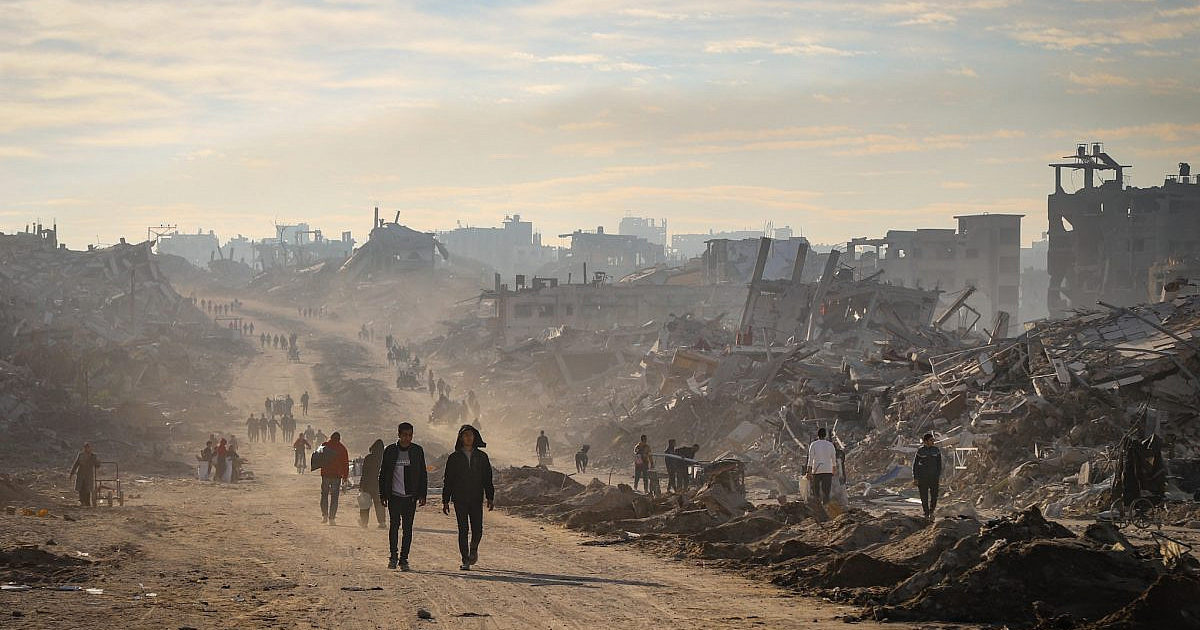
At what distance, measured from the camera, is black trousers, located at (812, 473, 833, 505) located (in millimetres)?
17391

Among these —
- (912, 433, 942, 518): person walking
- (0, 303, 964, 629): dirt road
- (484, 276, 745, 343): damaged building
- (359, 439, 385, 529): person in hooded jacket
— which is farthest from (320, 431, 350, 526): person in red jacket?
(484, 276, 745, 343): damaged building

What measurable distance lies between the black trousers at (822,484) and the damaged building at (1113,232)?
2716 inches

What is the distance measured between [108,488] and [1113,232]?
77.7 m

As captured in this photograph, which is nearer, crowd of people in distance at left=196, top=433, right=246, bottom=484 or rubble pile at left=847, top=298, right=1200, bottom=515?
rubble pile at left=847, top=298, right=1200, bottom=515

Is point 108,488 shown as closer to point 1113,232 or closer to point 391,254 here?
point 1113,232

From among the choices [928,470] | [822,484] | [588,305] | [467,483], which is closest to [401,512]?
[467,483]

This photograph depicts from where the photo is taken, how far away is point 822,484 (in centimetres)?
1748

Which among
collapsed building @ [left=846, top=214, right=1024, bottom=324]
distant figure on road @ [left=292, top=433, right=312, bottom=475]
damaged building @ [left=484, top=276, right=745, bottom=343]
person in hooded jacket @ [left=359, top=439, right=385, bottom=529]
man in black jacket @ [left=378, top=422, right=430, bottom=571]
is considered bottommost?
distant figure on road @ [left=292, top=433, right=312, bottom=475]

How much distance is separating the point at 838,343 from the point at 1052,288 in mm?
53463

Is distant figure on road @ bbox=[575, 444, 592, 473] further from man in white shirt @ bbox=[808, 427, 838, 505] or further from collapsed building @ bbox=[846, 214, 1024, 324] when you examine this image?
collapsed building @ bbox=[846, 214, 1024, 324]

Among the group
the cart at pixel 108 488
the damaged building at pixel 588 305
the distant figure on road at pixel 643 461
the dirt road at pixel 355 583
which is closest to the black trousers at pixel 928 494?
the dirt road at pixel 355 583

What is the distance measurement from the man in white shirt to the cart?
12.3 metres

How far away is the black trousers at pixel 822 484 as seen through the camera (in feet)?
57.1

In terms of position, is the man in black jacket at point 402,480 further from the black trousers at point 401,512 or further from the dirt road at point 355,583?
the dirt road at point 355,583
